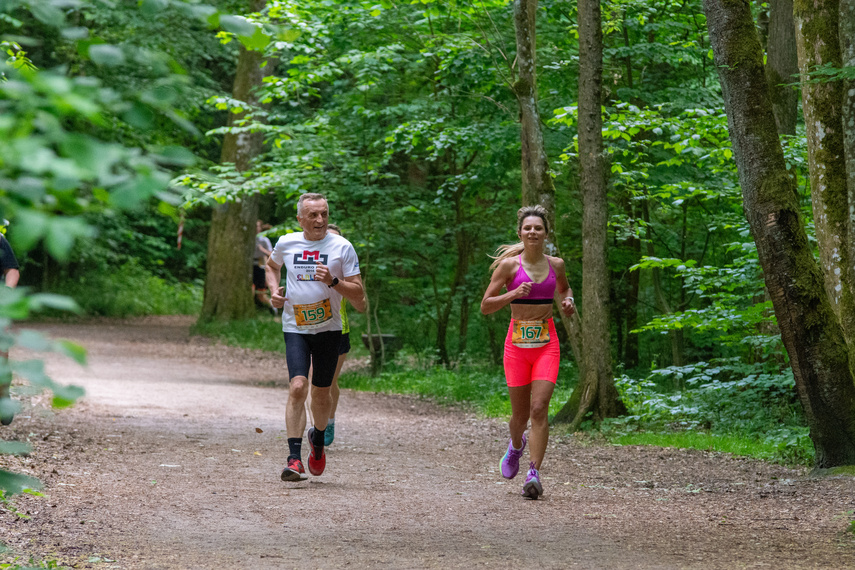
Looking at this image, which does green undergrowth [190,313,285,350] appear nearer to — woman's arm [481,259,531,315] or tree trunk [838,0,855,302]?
woman's arm [481,259,531,315]

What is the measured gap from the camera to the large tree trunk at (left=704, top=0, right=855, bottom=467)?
24.5 ft

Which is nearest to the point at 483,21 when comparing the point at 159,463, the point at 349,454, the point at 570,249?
the point at 570,249

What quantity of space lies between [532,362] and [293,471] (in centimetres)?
209

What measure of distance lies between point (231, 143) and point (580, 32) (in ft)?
41.2

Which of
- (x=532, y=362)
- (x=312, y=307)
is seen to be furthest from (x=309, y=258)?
(x=532, y=362)

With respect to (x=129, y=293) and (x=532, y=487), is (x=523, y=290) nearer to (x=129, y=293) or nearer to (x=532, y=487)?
(x=532, y=487)

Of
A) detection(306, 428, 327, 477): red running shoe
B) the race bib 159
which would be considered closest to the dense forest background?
the race bib 159

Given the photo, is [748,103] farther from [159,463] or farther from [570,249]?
[570,249]

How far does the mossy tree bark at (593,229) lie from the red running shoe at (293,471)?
15.5ft

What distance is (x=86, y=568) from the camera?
454cm

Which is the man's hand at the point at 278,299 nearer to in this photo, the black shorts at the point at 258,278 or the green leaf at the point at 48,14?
the green leaf at the point at 48,14

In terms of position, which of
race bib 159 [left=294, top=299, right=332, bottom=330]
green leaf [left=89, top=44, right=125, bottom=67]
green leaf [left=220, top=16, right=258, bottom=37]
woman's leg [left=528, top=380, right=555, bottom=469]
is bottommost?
woman's leg [left=528, top=380, right=555, bottom=469]

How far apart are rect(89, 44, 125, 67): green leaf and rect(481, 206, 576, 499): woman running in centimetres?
512

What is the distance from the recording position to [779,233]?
24.5 feet
